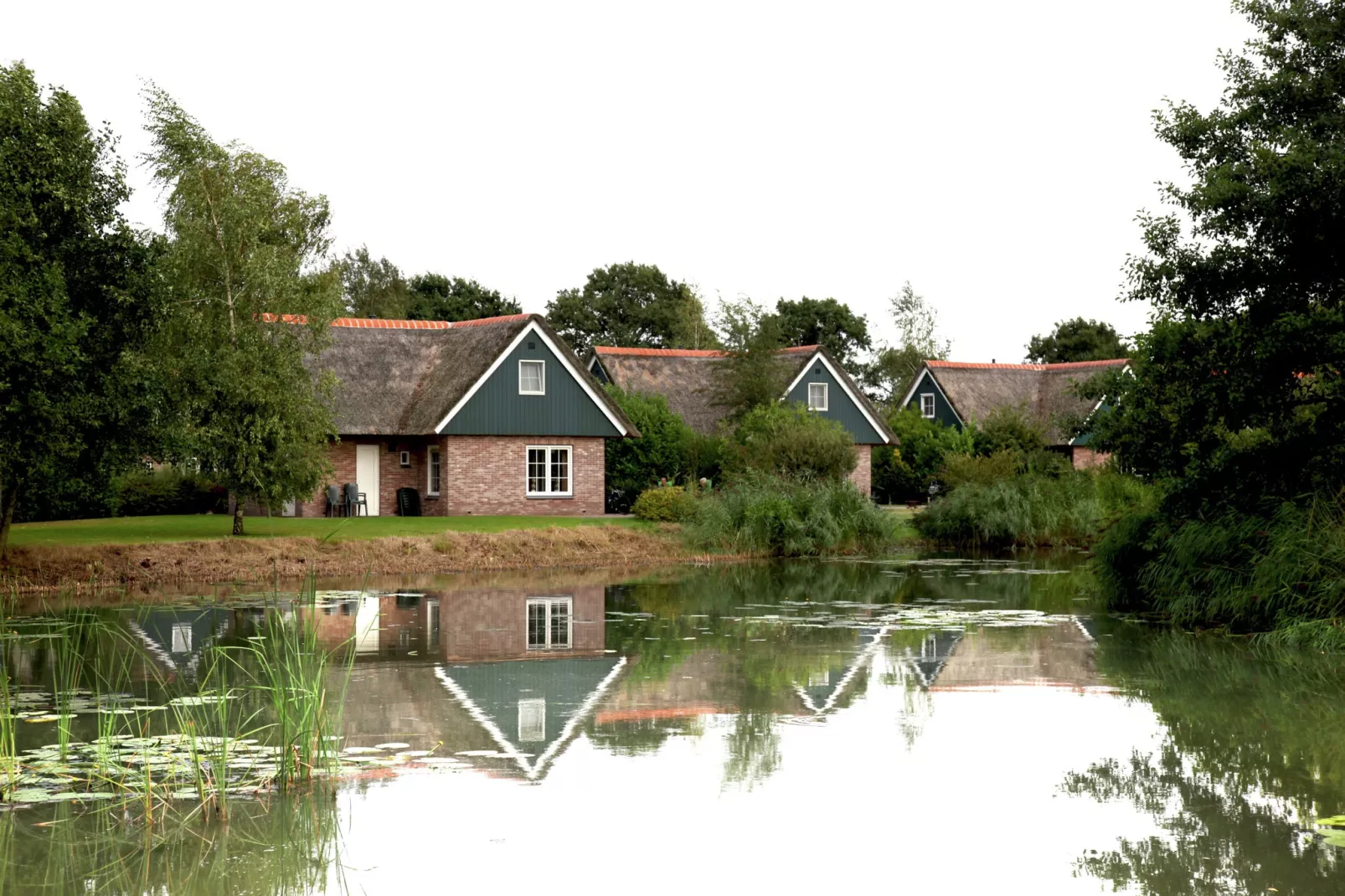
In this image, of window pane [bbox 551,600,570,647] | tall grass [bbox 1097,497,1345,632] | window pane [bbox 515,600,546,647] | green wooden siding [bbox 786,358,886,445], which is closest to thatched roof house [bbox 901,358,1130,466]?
green wooden siding [bbox 786,358,886,445]

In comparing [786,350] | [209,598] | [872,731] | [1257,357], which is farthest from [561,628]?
[786,350]

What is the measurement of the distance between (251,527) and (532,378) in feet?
30.4

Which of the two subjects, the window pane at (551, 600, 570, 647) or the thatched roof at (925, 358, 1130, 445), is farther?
the thatched roof at (925, 358, 1130, 445)

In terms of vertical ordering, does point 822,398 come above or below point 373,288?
below

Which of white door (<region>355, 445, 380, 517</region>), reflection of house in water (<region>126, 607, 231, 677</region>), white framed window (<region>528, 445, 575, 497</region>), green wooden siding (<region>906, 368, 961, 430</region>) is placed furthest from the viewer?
green wooden siding (<region>906, 368, 961, 430</region>)

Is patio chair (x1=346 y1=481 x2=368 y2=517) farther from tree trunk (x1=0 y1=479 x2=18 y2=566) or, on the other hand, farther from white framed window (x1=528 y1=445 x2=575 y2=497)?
tree trunk (x1=0 y1=479 x2=18 y2=566)

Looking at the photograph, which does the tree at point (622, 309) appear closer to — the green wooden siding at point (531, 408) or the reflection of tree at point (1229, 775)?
the green wooden siding at point (531, 408)

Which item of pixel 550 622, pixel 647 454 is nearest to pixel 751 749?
pixel 550 622

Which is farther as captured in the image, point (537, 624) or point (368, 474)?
point (368, 474)

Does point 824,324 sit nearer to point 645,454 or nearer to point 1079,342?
point 1079,342

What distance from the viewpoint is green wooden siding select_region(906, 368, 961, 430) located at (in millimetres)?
55469

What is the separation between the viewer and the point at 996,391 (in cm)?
5722

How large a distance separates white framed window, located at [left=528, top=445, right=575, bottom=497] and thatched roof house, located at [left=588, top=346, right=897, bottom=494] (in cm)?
884

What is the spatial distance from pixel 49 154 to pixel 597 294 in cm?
5566
